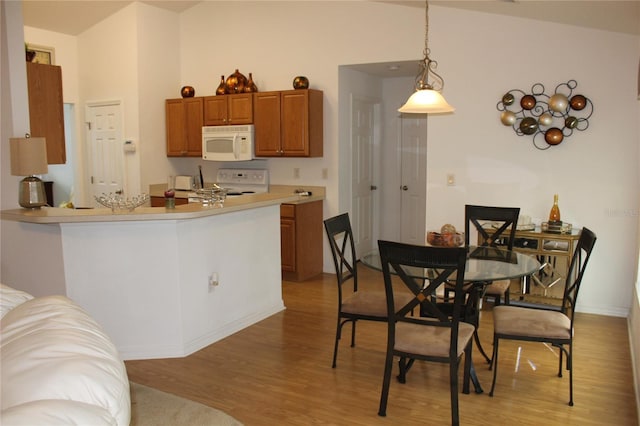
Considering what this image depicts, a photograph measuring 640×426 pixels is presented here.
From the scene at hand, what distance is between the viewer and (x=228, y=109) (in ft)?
21.2

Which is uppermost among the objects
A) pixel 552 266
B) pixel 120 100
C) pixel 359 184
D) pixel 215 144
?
pixel 120 100

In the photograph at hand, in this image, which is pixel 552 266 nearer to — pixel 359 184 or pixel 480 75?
pixel 480 75

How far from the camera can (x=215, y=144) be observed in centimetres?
650

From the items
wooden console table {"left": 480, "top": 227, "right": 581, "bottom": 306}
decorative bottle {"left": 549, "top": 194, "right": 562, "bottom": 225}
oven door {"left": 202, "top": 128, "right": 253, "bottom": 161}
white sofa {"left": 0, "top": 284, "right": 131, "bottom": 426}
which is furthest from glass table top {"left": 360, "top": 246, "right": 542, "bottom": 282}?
oven door {"left": 202, "top": 128, "right": 253, "bottom": 161}

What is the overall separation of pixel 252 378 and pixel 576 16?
3659mm

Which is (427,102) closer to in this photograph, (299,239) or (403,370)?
(403,370)

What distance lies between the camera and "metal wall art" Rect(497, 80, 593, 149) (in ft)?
15.0

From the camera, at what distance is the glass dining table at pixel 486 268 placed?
303 centimetres

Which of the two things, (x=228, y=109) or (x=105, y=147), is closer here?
(x=228, y=109)

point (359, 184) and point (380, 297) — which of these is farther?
point (359, 184)

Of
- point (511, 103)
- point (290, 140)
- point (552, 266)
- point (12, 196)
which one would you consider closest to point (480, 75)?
point (511, 103)

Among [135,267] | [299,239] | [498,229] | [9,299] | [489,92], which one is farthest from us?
[299,239]

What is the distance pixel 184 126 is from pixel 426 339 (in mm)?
4902

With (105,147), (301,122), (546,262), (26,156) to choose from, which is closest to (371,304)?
(546,262)
